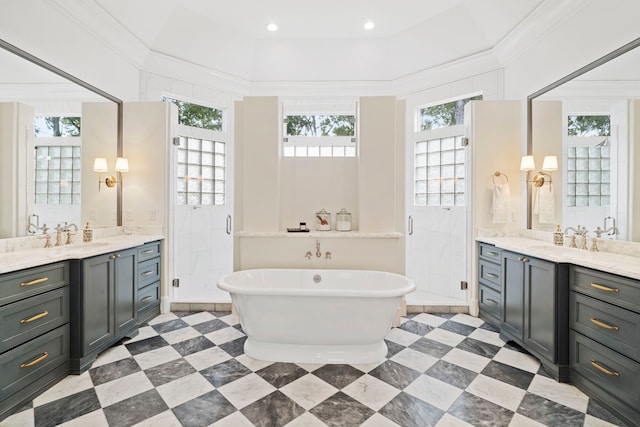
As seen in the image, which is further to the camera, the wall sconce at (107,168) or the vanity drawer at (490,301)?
the wall sconce at (107,168)

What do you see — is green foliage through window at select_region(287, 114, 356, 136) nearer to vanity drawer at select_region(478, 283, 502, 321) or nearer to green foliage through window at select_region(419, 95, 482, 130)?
green foliage through window at select_region(419, 95, 482, 130)

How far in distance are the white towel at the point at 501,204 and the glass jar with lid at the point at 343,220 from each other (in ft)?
4.97

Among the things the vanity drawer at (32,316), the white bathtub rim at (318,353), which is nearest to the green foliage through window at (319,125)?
the white bathtub rim at (318,353)

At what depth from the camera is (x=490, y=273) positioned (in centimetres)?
300

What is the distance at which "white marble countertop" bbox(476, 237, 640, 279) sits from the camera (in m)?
1.73

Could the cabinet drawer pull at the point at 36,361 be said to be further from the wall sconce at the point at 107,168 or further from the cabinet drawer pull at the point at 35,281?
the wall sconce at the point at 107,168

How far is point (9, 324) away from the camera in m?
1.72

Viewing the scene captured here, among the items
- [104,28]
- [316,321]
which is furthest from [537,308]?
[104,28]

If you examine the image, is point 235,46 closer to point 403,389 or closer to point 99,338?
point 99,338

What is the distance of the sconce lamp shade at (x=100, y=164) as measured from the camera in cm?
293

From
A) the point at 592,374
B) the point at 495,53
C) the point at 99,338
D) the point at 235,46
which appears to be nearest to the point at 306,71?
the point at 235,46

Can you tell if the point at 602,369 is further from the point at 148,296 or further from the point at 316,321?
the point at 148,296

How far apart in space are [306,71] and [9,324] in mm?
3910

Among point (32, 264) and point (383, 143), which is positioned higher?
point (383, 143)
